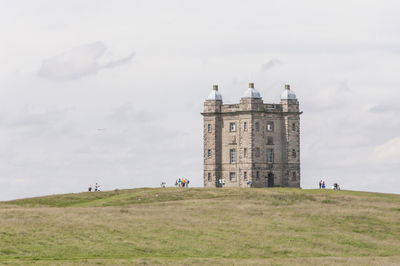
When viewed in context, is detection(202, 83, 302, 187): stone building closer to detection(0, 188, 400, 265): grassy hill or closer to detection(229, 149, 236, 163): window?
detection(229, 149, 236, 163): window

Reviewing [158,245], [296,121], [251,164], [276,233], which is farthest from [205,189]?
[158,245]

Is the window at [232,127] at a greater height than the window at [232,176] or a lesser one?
greater

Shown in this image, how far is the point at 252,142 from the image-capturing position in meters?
124

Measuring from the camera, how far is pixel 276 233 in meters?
73.2

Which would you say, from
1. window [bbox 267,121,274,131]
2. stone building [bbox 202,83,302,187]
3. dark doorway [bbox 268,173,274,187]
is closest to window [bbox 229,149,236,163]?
stone building [bbox 202,83,302,187]

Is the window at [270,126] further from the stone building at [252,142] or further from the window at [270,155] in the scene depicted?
the window at [270,155]

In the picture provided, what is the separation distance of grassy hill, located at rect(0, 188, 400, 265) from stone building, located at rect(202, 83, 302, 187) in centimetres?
2367

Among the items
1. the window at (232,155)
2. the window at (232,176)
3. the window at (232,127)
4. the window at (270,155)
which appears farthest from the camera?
the window at (232,127)

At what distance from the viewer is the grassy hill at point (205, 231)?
201ft

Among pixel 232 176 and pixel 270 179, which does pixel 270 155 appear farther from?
pixel 232 176

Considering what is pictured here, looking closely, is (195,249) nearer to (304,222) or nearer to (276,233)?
(276,233)

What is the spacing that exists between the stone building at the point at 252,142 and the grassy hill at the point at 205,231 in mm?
23667

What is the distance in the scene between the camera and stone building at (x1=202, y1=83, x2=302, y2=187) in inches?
4919

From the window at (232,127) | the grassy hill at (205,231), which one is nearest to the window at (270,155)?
the window at (232,127)
